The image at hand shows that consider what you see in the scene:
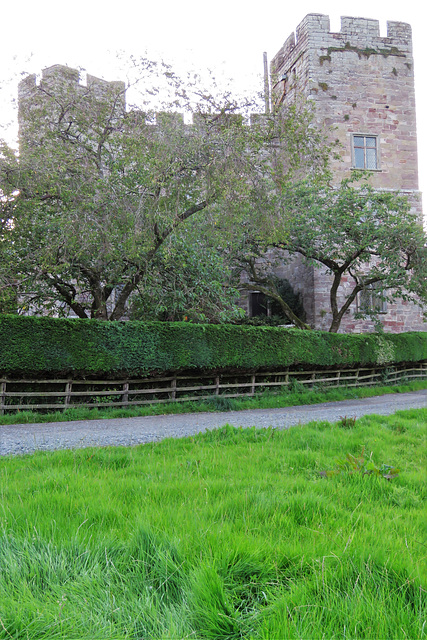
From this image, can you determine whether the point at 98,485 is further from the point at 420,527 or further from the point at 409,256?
the point at 409,256

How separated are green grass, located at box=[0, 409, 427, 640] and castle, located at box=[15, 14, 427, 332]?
19902mm

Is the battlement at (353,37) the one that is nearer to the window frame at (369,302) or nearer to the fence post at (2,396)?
the window frame at (369,302)

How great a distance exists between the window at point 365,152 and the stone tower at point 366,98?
51mm

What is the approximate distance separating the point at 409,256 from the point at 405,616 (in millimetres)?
16921

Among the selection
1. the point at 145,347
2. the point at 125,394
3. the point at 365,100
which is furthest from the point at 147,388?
the point at 365,100

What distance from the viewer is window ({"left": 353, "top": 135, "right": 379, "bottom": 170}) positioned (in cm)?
2316

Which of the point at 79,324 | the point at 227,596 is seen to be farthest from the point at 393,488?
the point at 79,324

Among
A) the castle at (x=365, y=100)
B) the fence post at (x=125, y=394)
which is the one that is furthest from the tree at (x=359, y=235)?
the fence post at (x=125, y=394)

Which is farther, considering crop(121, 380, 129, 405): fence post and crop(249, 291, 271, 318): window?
crop(249, 291, 271, 318): window

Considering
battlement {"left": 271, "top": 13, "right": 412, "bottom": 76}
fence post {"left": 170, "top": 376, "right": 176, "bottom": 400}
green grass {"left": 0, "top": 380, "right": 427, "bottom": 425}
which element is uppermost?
battlement {"left": 271, "top": 13, "right": 412, "bottom": 76}

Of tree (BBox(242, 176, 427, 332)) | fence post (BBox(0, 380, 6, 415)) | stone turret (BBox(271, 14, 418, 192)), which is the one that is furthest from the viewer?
stone turret (BBox(271, 14, 418, 192))

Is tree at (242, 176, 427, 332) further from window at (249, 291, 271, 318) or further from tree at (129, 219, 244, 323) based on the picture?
window at (249, 291, 271, 318)

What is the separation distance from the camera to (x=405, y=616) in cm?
152

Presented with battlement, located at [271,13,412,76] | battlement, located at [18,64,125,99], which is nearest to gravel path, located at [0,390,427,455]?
battlement, located at [18,64,125,99]
